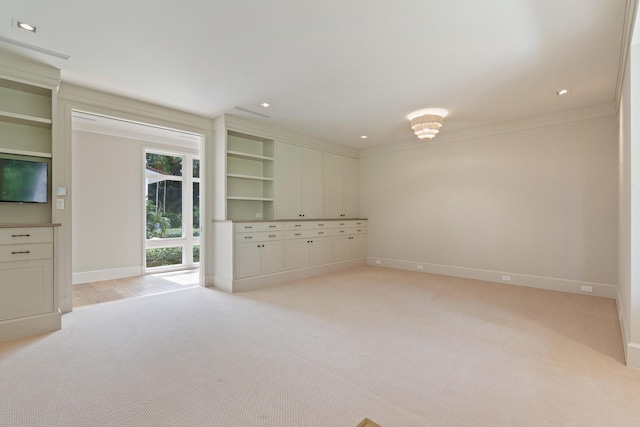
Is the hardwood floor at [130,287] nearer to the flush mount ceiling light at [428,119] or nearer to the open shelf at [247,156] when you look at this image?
the open shelf at [247,156]

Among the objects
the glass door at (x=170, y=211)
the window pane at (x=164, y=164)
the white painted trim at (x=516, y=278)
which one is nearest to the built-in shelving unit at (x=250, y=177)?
the glass door at (x=170, y=211)

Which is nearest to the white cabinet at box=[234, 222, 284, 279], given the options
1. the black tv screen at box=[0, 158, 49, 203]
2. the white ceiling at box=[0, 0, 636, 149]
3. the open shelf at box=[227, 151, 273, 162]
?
the open shelf at box=[227, 151, 273, 162]

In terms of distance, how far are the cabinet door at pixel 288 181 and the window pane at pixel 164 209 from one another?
8.53ft

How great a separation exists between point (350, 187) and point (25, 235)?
5414 mm

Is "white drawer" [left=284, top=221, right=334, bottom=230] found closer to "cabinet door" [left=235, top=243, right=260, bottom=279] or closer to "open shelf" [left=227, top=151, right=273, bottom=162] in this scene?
"cabinet door" [left=235, top=243, right=260, bottom=279]

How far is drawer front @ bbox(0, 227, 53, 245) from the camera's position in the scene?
8.99 feet

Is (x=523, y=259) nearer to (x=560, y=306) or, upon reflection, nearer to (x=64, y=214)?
(x=560, y=306)

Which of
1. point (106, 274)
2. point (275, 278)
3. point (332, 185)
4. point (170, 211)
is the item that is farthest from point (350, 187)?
point (106, 274)

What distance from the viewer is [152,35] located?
254 centimetres

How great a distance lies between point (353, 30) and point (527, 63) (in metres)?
1.88

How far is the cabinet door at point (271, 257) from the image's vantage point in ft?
16.1

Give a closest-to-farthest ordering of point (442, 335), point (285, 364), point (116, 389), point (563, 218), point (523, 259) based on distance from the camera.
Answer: point (116, 389), point (285, 364), point (442, 335), point (563, 218), point (523, 259)

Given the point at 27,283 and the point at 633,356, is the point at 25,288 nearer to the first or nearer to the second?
the point at 27,283

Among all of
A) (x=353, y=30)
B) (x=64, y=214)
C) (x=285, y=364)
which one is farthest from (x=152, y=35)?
(x=285, y=364)
